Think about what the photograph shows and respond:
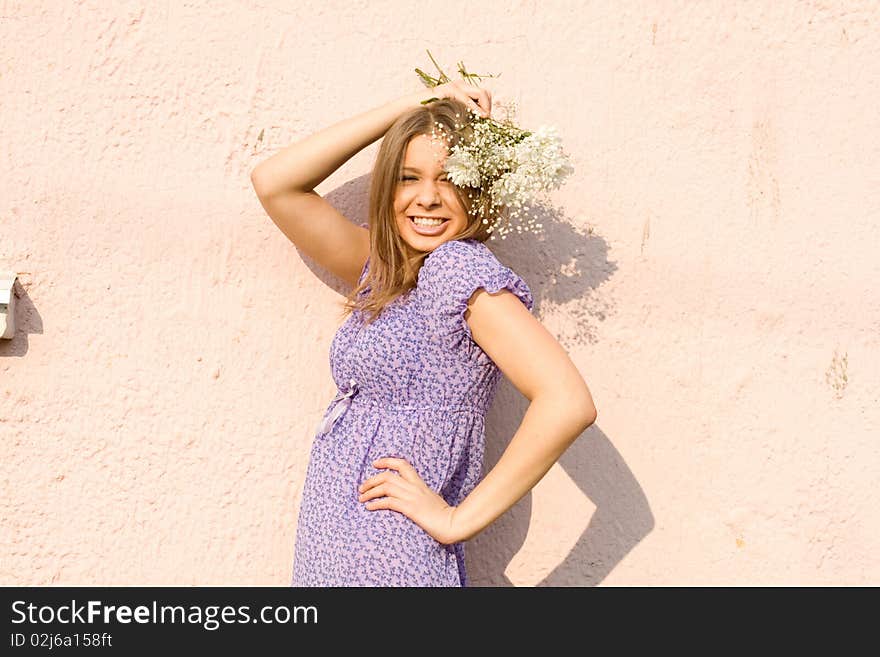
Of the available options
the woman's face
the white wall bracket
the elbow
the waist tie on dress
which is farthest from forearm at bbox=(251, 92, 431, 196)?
the elbow

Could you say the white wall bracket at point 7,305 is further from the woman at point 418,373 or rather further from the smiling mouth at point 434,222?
the smiling mouth at point 434,222

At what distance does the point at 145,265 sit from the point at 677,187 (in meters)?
1.47

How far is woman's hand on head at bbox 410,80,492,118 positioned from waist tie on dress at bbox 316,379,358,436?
0.71 meters

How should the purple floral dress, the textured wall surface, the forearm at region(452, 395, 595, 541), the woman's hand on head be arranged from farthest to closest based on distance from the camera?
the textured wall surface, the woman's hand on head, the purple floral dress, the forearm at region(452, 395, 595, 541)

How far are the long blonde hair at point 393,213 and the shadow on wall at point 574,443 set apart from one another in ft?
1.04

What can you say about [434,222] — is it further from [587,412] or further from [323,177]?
[587,412]

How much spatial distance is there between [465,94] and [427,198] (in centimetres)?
31

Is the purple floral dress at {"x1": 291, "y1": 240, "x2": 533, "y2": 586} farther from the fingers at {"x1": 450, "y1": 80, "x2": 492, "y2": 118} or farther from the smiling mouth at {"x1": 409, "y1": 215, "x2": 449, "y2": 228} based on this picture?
the fingers at {"x1": 450, "y1": 80, "x2": 492, "y2": 118}

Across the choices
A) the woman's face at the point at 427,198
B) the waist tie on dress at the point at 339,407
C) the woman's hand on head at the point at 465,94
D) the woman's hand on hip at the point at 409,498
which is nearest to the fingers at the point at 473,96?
the woman's hand on head at the point at 465,94

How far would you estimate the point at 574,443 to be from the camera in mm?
2615

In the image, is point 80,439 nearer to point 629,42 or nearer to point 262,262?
point 262,262

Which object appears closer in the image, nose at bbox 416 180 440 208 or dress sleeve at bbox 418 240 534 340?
dress sleeve at bbox 418 240 534 340

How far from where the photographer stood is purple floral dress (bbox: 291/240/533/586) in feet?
6.59

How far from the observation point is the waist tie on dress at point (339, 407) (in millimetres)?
2146
